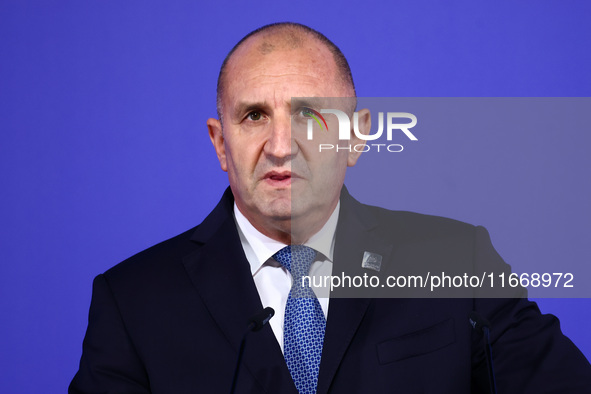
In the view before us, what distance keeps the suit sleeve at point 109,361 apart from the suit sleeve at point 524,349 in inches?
25.4

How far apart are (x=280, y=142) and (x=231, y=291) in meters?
0.31

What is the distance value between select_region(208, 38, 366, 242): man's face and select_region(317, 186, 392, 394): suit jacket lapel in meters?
0.05

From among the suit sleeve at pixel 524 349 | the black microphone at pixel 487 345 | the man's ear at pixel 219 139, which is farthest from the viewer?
the man's ear at pixel 219 139

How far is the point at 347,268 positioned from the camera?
3.67 feet

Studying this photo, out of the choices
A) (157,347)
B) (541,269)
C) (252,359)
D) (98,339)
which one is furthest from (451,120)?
(98,339)

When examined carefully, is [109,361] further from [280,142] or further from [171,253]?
[280,142]

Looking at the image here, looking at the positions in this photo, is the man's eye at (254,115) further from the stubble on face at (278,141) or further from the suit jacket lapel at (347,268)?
the suit jacket lapel at (347,268)

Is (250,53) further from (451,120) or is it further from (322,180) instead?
(451,120)

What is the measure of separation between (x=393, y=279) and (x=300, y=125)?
0.34 m

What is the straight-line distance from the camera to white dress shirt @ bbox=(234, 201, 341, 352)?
3.81 feet

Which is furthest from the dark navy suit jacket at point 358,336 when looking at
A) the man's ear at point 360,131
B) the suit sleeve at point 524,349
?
the man's ear at point 360,131

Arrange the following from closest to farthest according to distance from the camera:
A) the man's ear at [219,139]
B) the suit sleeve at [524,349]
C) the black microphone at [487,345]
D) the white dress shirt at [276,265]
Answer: the black microphone at [487,345] → the suit sleeve at [524,349] → the white dress shirt at [276,265] → the man's ear at [219,139]

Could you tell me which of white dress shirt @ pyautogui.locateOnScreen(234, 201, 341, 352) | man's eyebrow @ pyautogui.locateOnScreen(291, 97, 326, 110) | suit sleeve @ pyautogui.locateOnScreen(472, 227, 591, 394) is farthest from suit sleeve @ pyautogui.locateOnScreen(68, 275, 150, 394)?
suit sleeve @ pyautogui.locateOnScreen(472, 227, 591, 394)

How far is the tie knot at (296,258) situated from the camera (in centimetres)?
116
